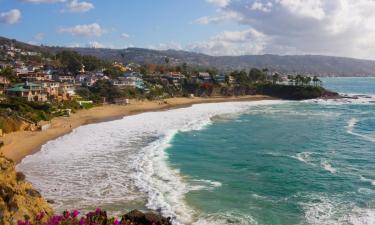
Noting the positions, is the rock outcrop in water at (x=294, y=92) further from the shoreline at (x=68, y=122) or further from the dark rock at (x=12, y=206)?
the dark rock at (x=12, y=206)

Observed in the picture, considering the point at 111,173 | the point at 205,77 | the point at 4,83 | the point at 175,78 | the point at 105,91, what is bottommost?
the point at 111,173

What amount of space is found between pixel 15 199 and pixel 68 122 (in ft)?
130

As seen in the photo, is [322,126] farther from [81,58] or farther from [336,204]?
[81,58]

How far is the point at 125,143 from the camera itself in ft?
134

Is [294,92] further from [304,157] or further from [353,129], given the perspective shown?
[304,157]

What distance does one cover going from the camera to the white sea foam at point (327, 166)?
30459 mm

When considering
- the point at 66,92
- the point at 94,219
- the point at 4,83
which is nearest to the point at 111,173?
the point at 94,219

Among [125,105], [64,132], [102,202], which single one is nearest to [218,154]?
[102,202]

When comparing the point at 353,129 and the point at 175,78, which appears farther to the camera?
the point at 175,78

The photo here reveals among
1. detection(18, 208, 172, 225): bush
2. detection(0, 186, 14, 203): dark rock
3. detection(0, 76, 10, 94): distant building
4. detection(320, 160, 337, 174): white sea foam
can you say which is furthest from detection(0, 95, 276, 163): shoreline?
detection(320, 160, 337, 174): white sea foam

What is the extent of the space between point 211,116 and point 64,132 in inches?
943

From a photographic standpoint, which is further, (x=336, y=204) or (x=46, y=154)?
(x=46, y=154)

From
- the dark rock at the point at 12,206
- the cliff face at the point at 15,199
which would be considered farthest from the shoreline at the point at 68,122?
the dark rock at the point at 12,206

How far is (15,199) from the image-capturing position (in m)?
16.7
